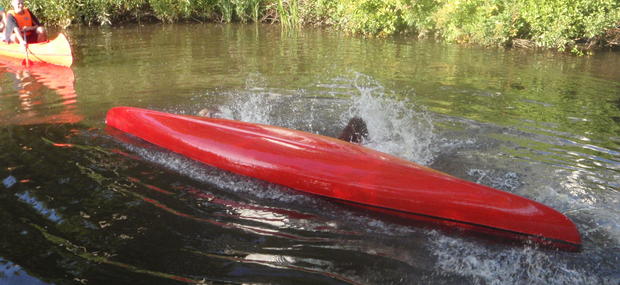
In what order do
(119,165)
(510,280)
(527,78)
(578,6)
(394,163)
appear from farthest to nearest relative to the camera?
(578,6) < (527,78) < (119,165) < (394,163) < (510,280)

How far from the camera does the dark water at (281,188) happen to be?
319cm

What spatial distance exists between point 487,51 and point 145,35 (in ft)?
34.0

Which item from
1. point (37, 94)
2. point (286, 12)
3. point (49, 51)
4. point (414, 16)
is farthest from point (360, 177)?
point (414, 16)

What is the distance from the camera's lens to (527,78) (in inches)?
378

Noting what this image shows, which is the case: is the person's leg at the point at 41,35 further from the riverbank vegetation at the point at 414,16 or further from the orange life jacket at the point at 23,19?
the riverbank vegetation at the point at 414,16

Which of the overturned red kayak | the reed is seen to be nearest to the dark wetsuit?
the reed

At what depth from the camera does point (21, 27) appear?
10516 millimetres

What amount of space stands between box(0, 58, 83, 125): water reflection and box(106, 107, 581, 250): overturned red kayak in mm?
2064

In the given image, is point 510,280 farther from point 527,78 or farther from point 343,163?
point 527,78

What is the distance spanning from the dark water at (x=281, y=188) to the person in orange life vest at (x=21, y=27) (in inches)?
39.4

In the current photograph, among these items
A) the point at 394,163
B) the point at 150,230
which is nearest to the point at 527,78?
the point at 394,163

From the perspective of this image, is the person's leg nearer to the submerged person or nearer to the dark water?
the dark water

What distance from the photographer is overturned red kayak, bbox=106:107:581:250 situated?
3.52 m

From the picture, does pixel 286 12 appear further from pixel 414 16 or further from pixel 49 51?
pixel 49 51
